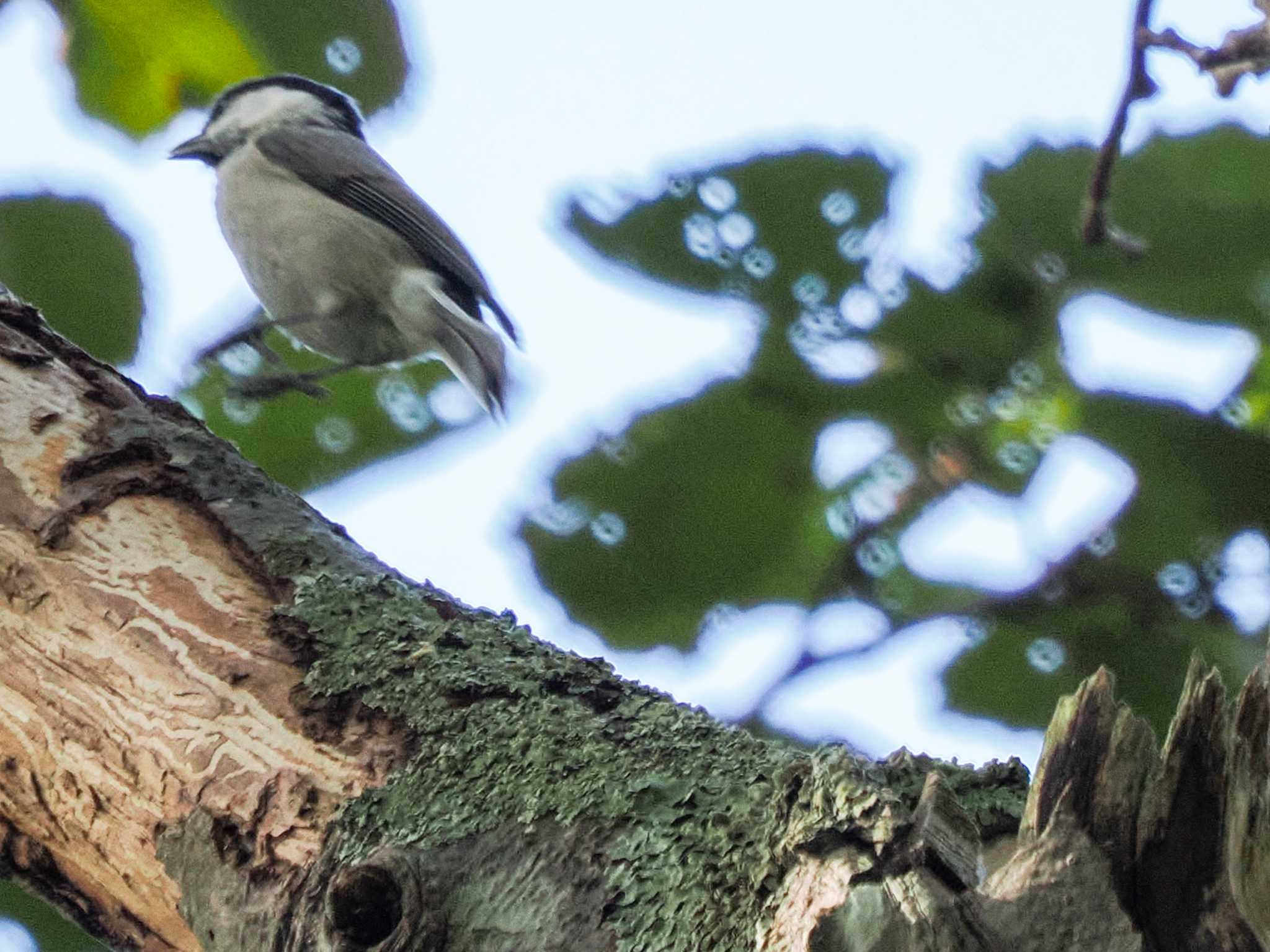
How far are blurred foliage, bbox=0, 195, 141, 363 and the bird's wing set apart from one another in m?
1.20

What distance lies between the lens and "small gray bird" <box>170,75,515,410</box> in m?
3.08

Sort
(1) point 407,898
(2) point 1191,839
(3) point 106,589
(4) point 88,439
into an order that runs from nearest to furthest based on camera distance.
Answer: (2) point 1191,839
(1) point 407,898
(3) point 106,589
(4) point 88,439

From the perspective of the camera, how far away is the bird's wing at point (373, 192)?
10.6 feet

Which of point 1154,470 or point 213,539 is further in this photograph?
point 1154,470

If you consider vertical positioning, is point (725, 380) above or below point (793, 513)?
above

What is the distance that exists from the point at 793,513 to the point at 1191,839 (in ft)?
3.78

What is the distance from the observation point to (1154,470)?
1952 mm

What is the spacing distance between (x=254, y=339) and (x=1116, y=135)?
1745 mm

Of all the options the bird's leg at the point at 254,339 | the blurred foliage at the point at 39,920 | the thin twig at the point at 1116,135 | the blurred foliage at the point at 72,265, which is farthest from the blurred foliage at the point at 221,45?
the blurred foliage at the point at 39,920

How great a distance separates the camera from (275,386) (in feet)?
7.16

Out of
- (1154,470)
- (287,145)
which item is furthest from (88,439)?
(287,145)

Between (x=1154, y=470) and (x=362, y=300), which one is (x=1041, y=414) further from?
(x=362, y=300)

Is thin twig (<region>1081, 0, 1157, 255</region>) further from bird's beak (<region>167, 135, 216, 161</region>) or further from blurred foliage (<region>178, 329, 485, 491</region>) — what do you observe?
bird's beak (<region>167, 135, 216, 161</region>)

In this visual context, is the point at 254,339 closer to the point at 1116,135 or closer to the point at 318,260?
the point at 318,260
